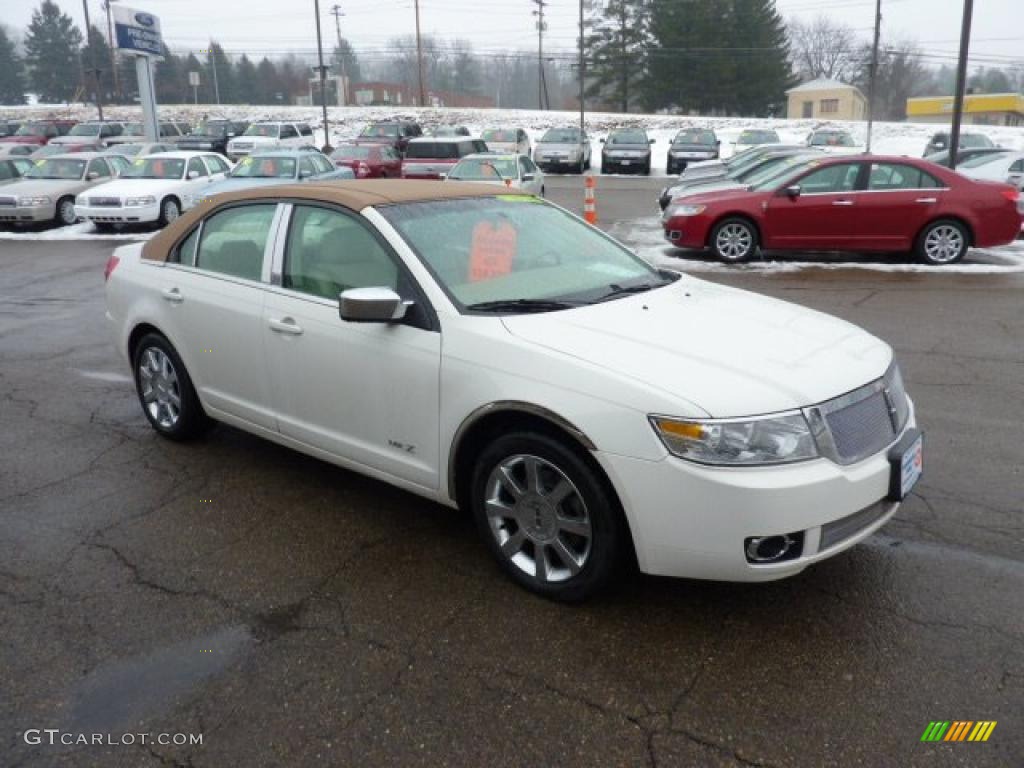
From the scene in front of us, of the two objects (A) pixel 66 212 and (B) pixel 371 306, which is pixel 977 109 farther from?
(B) pixel 371 306

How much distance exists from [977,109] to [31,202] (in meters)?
73.0

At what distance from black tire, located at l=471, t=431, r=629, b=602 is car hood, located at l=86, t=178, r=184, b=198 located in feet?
50.9

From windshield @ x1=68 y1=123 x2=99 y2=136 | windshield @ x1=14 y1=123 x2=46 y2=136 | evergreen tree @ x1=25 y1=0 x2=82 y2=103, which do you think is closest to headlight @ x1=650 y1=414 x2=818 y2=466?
windshield @ x1=68 y1=123 x2=99 y2=136

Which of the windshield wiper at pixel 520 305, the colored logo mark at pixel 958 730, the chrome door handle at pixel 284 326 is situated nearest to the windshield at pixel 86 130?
the chrome door handle at pixel 284 326

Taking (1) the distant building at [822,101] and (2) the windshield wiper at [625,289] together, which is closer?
(2) the windshield wiper at [625,289]

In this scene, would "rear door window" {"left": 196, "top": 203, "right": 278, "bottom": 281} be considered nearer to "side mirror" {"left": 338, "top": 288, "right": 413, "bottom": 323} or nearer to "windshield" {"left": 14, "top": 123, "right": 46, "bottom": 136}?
"side mirror" {"left": 338, "top": 288, "right": 413, "bottom": 323}

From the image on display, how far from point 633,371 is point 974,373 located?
4.68m

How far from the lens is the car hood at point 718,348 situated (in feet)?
9.77

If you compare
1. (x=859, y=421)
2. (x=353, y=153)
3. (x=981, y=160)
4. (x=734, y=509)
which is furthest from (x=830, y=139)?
(x=734, y=509)

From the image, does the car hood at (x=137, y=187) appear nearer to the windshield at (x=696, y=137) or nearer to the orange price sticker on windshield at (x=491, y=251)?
the orange price sticker on windshield at (x=491, y=251)

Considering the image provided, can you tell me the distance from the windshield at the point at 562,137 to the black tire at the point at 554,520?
103 feet

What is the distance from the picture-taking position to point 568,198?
76.1 ft

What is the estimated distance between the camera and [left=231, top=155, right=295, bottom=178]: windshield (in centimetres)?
1766

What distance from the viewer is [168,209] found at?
17.2 metres
